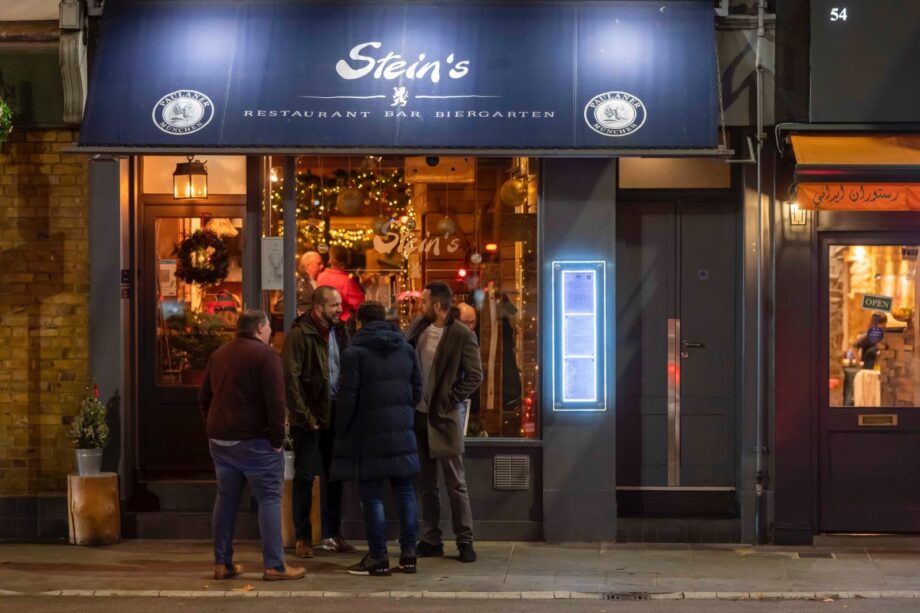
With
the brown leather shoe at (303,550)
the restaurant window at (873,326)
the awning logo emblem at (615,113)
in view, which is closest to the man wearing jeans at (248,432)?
the brown leather shoe at (303,550)

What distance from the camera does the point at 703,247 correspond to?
11531mm

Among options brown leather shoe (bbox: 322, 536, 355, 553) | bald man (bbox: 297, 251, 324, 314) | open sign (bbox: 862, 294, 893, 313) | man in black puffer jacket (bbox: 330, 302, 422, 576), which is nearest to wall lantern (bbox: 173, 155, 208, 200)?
bald man (bbox: 297, 251, 324, 314)

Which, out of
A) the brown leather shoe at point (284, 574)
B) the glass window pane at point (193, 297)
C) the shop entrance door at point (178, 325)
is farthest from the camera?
the glass window pane at point (193, 297)

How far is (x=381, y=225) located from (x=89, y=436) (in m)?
2.86

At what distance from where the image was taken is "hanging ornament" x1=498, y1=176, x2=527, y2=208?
11430 millimetres

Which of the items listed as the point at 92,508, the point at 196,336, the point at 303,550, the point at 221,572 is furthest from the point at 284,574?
the point at 196,336

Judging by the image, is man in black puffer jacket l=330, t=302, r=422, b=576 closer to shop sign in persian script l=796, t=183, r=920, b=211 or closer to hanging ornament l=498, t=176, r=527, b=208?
hanging ornament l=498, t=176, r=527, b=208

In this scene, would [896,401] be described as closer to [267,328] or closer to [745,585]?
[745,585]

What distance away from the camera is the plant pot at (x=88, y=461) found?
10930 mm

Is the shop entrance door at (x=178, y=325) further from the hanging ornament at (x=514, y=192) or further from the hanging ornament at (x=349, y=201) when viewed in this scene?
the hanging ornament at (x=514, y=192)

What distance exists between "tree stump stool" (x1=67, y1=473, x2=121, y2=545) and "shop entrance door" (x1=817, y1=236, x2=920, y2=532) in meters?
5.52

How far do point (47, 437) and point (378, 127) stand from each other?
365cm

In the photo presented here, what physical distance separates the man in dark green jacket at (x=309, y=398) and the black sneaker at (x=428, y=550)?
714 mm

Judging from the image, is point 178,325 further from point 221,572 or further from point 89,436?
point 221,572
